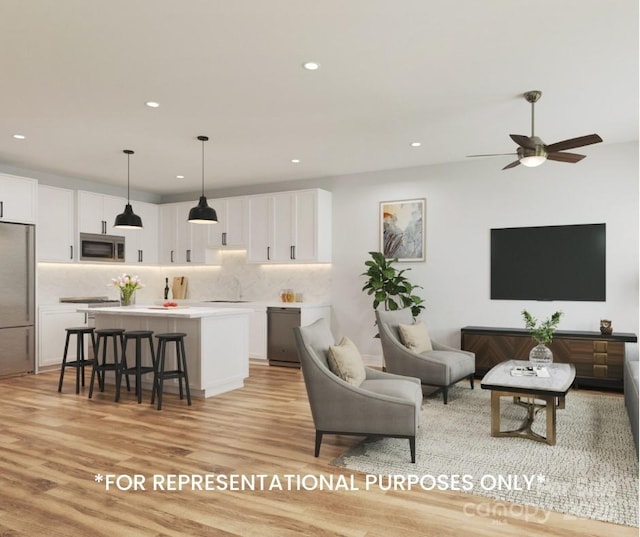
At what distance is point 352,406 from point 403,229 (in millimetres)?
4170

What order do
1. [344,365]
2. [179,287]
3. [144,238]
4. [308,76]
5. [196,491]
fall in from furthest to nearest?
[179,287]
[144,238]
[308,76]
[344,365]
[196,491]

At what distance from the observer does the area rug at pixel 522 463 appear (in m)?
3.02

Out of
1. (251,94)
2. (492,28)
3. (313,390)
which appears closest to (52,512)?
(313,390)

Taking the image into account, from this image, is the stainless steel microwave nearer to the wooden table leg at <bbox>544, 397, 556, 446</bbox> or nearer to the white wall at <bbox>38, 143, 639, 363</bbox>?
the white wall at <bbox>38, 143, 639, 363</bbox>

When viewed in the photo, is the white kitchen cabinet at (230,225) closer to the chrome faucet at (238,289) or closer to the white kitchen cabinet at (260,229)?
the white kitchen cabinet at (260,229)

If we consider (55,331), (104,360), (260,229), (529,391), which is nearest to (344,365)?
(529,391)

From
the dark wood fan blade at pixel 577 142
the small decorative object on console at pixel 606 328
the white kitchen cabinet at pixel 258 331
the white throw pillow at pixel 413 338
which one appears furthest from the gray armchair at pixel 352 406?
the white kitchen cabinet at pixel 258 331

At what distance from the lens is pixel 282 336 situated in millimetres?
7648

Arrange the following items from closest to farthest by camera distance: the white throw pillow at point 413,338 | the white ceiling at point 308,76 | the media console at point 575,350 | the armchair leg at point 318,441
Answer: the white ceiling at point 308,76 → the armchair leg at point 318,441 → the white throw pillow at point 413,338 → the media console at point 575,350

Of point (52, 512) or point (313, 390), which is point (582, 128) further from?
point (52, 512)

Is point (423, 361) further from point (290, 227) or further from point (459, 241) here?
point (290, 227)

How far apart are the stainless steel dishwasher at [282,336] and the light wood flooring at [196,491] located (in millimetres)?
2224

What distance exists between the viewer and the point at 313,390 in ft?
12.3

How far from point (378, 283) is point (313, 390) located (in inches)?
135
